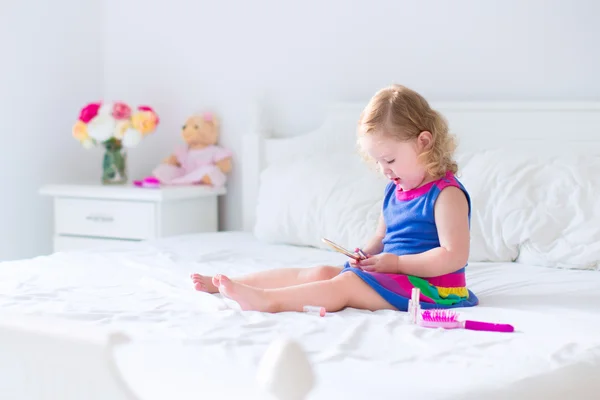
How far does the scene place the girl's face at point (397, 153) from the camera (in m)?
1.84

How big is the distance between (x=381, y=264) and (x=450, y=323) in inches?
11.6

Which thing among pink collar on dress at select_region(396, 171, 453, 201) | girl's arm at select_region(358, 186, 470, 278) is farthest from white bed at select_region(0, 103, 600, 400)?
pink collar on dress at select_region(396, 171, 453, 201)

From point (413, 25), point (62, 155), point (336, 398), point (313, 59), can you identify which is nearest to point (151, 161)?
point (62, 155)

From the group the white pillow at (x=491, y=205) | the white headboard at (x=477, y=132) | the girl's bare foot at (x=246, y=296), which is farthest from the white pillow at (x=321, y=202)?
the girl's bare foot at (x=246, y=296)

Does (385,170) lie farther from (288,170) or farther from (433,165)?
(288,170)

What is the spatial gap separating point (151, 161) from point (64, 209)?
0.50 m

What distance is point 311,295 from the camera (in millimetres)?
1666

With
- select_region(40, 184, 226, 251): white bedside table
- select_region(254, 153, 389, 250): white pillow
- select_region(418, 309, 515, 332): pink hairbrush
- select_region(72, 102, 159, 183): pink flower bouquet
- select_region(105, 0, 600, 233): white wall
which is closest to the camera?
select_region(418, 309, 515, 332): pink hairbrush

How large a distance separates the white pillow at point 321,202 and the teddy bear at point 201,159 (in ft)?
1.66

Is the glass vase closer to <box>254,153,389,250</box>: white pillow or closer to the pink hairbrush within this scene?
<box>254,153,389,250</box>: white pillow

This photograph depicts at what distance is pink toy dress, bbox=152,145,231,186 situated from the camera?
3248 mm

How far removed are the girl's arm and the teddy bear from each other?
1.55 metres

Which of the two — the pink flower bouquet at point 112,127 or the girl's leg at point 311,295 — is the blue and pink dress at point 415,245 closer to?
the girl's leg at point 311,295

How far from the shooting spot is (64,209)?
3.16m
